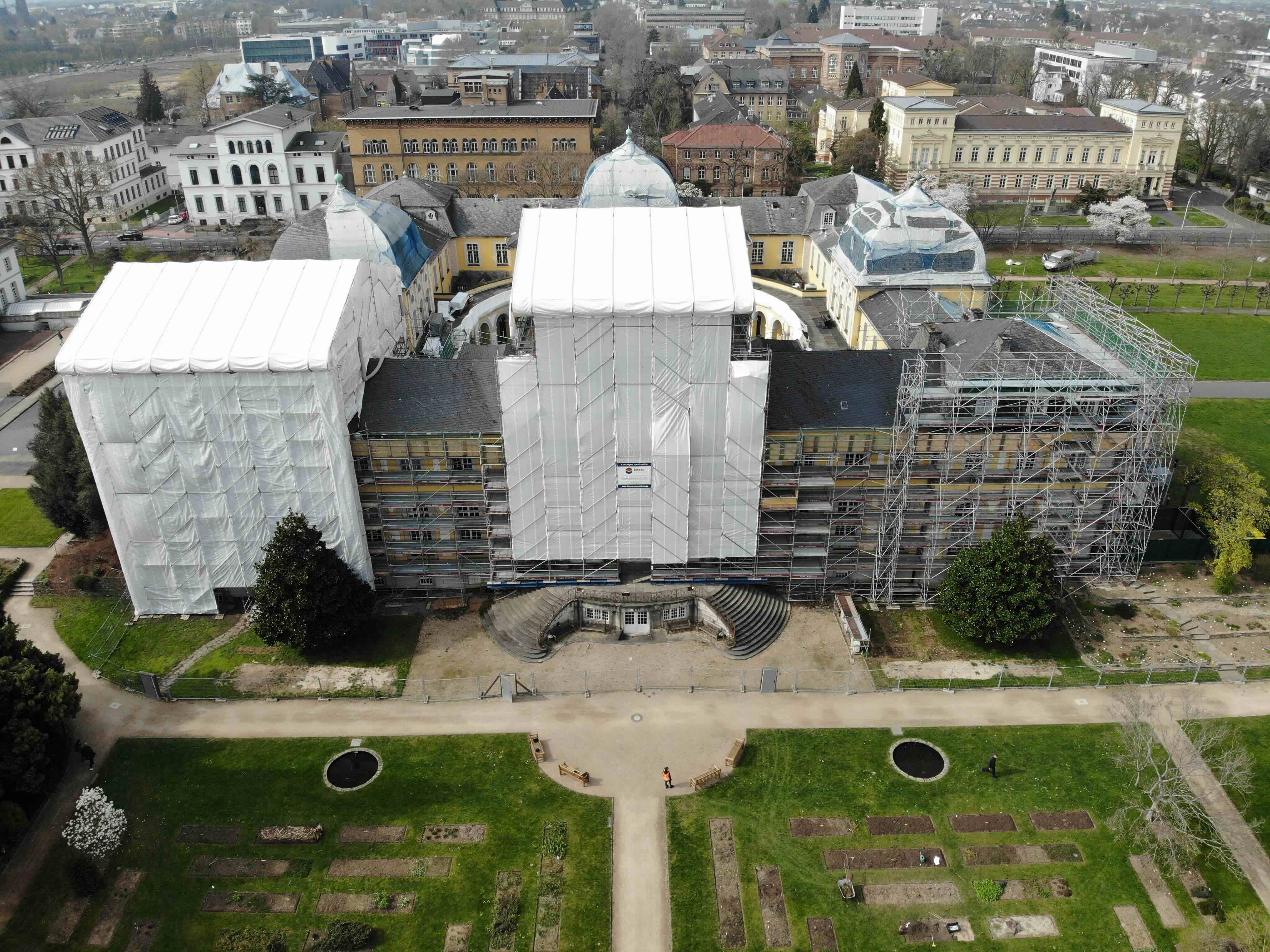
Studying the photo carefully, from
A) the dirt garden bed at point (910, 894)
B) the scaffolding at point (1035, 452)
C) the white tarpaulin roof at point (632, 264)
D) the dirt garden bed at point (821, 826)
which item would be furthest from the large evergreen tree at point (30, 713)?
the scaffolding at point (1035, 452)

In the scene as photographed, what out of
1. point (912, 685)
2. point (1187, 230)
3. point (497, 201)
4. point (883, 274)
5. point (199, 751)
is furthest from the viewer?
point (1187, 230)

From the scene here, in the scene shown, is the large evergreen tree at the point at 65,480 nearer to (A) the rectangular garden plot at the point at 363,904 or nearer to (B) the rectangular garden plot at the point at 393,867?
(B) the rectangular garden plot at the point at 393,867

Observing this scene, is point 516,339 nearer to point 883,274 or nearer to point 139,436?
point 139,436

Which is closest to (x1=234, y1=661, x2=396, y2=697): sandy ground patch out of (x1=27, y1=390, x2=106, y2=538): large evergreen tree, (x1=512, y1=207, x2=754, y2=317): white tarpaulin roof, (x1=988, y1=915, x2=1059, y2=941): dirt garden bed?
(x1=27, y1=390, x2=106, y2=538): large evergreen tree

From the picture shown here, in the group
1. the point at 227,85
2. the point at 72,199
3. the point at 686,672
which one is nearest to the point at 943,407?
the point at 686,672

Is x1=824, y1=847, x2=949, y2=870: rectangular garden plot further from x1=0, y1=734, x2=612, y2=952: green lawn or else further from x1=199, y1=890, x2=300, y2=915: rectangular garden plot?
x1=199, y1=890, x2=300, y2=915: rectangular garden plot

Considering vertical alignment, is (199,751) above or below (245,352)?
below
